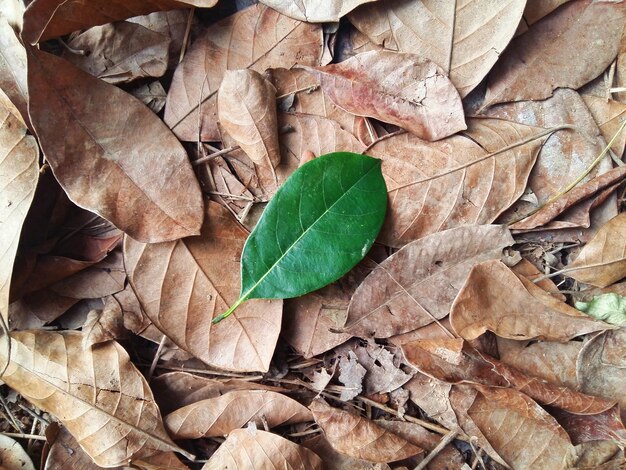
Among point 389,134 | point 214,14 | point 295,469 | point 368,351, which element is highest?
point 214,14

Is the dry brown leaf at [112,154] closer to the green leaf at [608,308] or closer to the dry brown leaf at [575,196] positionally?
the dry brown leaf at [575,196]

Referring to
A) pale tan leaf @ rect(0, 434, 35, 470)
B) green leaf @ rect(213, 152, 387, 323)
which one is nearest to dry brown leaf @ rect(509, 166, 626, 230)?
green leaf @ rect(213, 152, 387, 323)

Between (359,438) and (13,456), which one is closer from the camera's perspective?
(359,438)

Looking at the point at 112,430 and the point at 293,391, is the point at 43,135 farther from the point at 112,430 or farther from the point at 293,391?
the point at 293,391

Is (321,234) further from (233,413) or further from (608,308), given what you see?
(608,308)

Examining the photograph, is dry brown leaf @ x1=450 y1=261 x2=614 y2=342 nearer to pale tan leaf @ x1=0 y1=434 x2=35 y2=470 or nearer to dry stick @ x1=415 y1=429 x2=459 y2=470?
dry stick @ x1=415 y1=429 x2=459 y2=470

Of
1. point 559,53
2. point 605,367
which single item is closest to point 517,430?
point 605,367

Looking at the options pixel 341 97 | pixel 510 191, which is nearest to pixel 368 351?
pixel 510 191
